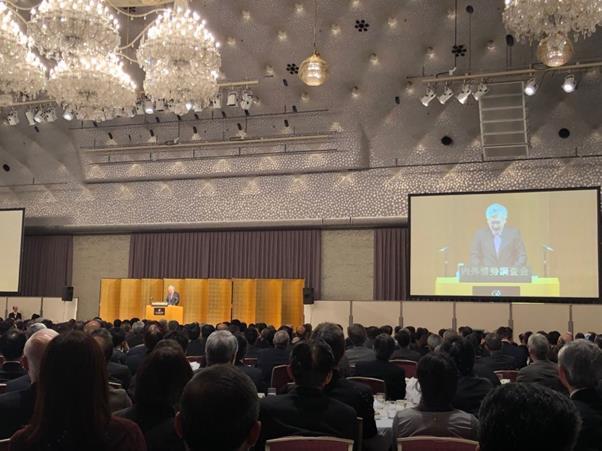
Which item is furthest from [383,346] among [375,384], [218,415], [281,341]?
[218,415]

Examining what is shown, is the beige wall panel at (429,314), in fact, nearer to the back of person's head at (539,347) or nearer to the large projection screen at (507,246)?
the large projection screen at (507,246)

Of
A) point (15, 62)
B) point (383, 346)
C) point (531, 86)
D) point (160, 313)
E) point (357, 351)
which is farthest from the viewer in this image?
point (160, 313)

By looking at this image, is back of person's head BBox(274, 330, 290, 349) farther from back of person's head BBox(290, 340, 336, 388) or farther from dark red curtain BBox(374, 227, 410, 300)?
dark red curtain BBox(374, 227, 410, 300)

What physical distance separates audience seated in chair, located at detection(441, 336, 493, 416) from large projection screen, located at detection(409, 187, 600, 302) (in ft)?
30.9

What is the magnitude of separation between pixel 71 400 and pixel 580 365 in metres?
2.49

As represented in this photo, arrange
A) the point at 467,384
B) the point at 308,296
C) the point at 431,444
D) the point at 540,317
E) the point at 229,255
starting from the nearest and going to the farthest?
the point at 431,444
the point at 467,384
the point at 540,317
the point at 308,296
the point at 229,255

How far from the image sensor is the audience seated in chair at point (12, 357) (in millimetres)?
4793

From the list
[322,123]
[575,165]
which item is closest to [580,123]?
[575,165]

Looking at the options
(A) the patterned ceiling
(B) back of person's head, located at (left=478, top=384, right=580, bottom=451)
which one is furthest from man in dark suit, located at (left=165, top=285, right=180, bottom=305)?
(B) back of person's head, located at (left=478, top=384, right=580, bottom=451)

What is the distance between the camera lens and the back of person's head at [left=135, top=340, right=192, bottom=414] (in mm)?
2590

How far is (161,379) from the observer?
2633 millimetres

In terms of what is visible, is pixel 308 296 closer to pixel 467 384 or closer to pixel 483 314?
pixel 483 314

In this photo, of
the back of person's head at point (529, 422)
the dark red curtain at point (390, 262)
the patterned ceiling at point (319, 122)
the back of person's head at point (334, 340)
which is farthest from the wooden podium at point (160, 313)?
the back of person's head at point (529, 422)

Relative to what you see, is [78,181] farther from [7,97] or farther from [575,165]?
[575,165]
